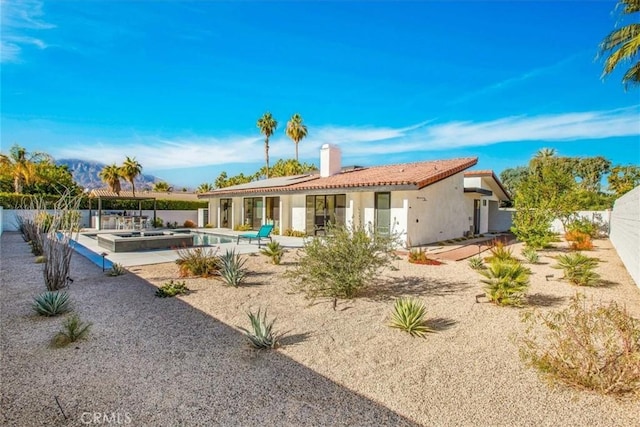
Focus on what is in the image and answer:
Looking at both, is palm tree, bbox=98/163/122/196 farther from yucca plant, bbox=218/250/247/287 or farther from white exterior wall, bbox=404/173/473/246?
yucca plant, bbox=218/250/247/287

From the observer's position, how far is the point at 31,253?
50.2 feet

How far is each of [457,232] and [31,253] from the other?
21879 millimetres

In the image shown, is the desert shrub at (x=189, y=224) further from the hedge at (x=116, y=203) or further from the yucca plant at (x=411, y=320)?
the yucca plant at (x=411, y=320)

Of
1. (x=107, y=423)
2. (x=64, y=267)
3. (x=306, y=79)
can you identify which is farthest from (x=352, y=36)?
(x=107, y=423)

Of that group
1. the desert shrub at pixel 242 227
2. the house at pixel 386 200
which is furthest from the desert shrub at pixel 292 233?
the desert shrub at pixel 242 227

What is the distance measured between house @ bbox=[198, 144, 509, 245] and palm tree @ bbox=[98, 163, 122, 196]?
17.0 m

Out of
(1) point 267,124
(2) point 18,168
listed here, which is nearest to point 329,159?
(1) point 267,124

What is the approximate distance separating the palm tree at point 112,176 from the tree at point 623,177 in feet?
176

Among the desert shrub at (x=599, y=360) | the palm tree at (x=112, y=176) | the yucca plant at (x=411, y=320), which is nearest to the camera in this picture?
the desert shrub at (x=599, y=360)

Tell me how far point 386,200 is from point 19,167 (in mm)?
45341

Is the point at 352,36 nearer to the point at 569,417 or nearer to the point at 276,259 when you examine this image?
the point at 276,259

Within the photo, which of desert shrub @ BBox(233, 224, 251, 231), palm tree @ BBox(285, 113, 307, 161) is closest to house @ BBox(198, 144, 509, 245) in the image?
desert shrub @ BBox(233, 224, 251, 231)

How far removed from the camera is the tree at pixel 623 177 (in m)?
37.2

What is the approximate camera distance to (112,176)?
38750 millimetres
